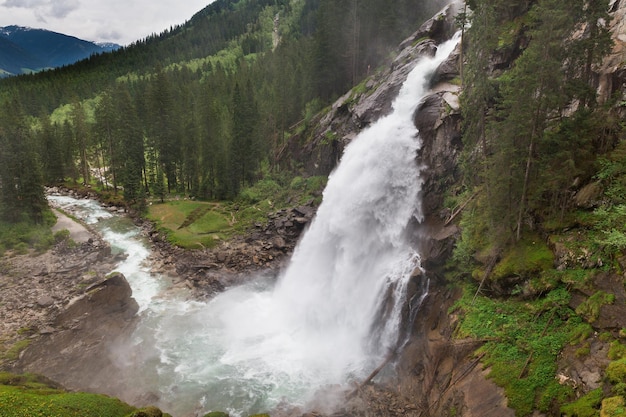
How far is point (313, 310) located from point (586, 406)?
1898 cm

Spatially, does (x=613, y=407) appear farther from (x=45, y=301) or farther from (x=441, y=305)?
(x=45, y=301)

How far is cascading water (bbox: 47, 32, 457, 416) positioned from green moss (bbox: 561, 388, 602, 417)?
11.3 meters

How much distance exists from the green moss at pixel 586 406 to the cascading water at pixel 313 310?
11.3 meters

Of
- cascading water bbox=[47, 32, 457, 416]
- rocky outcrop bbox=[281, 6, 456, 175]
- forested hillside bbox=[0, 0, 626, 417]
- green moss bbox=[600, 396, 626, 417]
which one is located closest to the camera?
green moss bbox=[600, 396, 626, 417]

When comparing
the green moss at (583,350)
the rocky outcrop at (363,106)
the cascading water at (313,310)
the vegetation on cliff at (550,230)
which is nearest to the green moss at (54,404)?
the cascading water at (313,310)

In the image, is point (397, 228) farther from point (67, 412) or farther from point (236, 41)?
point (236, 41)

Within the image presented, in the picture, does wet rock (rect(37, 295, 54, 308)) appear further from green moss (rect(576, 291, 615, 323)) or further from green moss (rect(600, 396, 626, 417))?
green moss (rect(576, 291, 615, 323))

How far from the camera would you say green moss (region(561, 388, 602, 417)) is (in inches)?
457

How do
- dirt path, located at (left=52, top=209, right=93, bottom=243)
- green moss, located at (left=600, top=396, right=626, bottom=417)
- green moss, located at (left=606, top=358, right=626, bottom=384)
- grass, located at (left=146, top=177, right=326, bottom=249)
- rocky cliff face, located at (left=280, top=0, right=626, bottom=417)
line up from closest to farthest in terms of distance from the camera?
1. green moss, located at (left=600, top=396, right=626, bottom=417)
2. green moss, located at (left=606, top=358, right=626, bottom=384)
3. rocky cliff face, located at (left=280, top=0, right=626, bottom=417)
4. dirt path, located at (left=52, top=209, right=93, bottom=243)
5. grass, located at (left=146, top=177, right=326, bottom=249)

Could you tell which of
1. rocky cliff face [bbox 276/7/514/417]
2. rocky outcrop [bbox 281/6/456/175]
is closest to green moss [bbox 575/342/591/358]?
rocky cliff face [bbox 276/7/514/417]

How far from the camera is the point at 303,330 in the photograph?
27.3 m

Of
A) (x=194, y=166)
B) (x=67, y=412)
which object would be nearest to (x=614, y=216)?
(x=67, y=412)

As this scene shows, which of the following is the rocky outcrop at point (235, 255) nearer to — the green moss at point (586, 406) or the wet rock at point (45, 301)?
the wet rock at point (45, 301)

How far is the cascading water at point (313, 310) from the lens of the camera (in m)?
22.2
